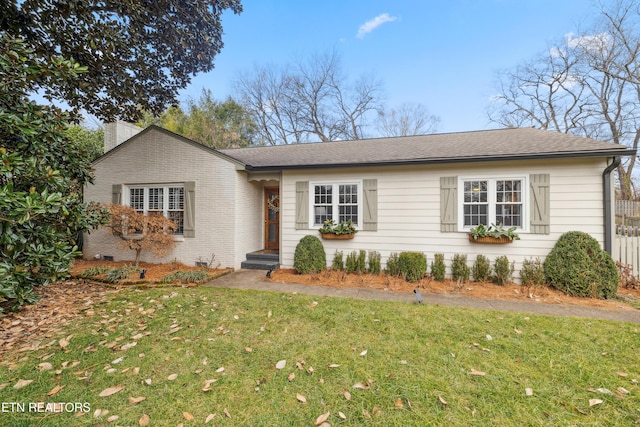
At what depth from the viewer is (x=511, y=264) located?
5.68m

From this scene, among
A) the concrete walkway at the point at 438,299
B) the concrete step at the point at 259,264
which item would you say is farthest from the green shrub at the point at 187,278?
the concrete step at the point at 259,264

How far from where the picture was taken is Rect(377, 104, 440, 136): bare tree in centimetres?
1842

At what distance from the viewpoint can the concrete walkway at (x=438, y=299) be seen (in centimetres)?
402

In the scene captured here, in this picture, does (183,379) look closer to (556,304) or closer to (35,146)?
(35,146)

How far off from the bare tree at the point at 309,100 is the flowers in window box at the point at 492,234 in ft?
47.7

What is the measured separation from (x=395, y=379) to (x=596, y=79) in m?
22.8

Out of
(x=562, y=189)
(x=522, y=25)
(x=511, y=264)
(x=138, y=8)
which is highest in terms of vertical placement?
(x=522, y=25)

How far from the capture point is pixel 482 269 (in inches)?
225

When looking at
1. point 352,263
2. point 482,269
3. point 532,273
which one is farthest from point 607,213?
point 352,263

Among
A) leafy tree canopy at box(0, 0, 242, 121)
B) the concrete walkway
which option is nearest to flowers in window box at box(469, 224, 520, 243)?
the concrete walkway

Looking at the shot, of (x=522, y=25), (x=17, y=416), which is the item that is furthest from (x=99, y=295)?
(x=522, y=25)

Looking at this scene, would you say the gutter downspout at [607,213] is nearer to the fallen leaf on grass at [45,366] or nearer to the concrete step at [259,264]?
the concrete step at [259,264]

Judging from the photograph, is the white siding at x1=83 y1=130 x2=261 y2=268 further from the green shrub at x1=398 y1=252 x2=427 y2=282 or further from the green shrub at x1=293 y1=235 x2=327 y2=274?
the green shrub at x1=398 y1=252 x2=427 y2=282

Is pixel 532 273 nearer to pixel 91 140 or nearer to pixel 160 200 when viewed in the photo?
pixel 160 200
